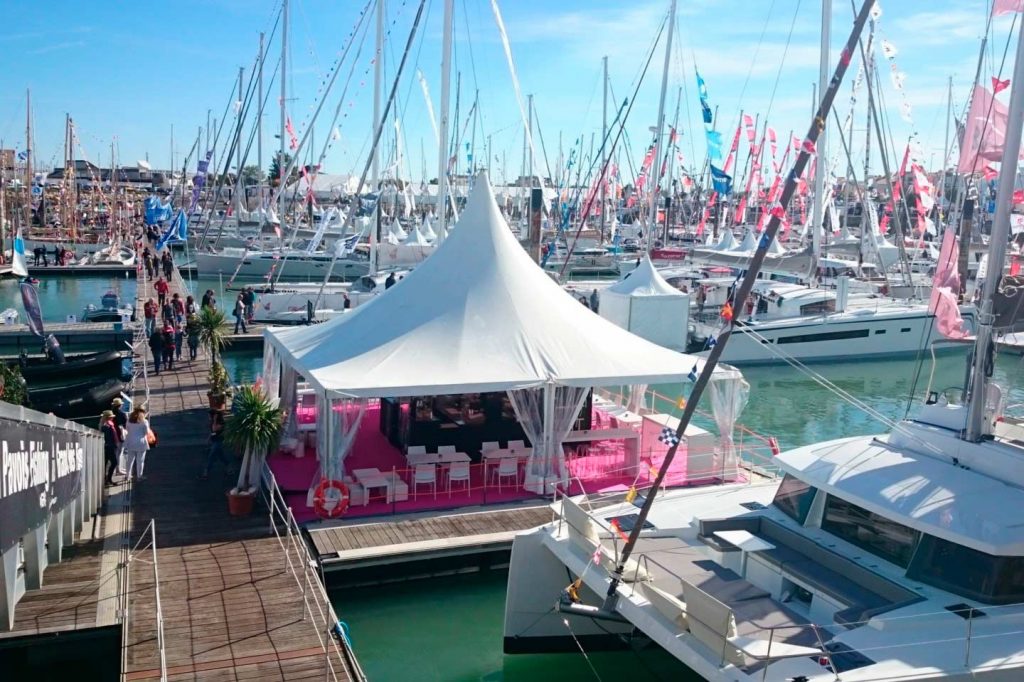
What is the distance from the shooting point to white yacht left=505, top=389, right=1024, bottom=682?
347 inches

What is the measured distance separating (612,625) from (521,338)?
242 inches

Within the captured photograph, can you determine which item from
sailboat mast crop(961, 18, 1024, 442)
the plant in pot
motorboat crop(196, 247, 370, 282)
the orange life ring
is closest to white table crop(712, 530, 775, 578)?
sailboat mast crop(961, 18, 1024, 442)

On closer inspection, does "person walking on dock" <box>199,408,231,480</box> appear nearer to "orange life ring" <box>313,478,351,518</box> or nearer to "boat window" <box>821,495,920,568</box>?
"orange life ring" <box>313,478,351,518</box>

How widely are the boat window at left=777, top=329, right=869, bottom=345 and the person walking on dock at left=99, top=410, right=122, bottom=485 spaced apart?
24.8 metres

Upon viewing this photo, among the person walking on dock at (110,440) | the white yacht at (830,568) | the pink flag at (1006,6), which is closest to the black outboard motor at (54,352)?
the person walking on dock at (110,440)

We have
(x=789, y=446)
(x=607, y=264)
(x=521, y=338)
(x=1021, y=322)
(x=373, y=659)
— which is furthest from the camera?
(x=607, y=264)

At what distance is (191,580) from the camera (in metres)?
12.4

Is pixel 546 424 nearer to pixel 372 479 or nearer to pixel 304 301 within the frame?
pixel 372 479

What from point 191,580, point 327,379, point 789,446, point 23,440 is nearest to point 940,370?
point 789,446

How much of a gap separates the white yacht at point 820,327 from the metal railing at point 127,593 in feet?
80.0

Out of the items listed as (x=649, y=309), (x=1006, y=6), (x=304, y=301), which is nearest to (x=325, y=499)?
(x=1006, y=6)

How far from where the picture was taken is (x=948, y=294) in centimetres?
1220

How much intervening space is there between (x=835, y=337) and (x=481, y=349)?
910 inches

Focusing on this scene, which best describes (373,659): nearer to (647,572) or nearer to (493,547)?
(493,547)
